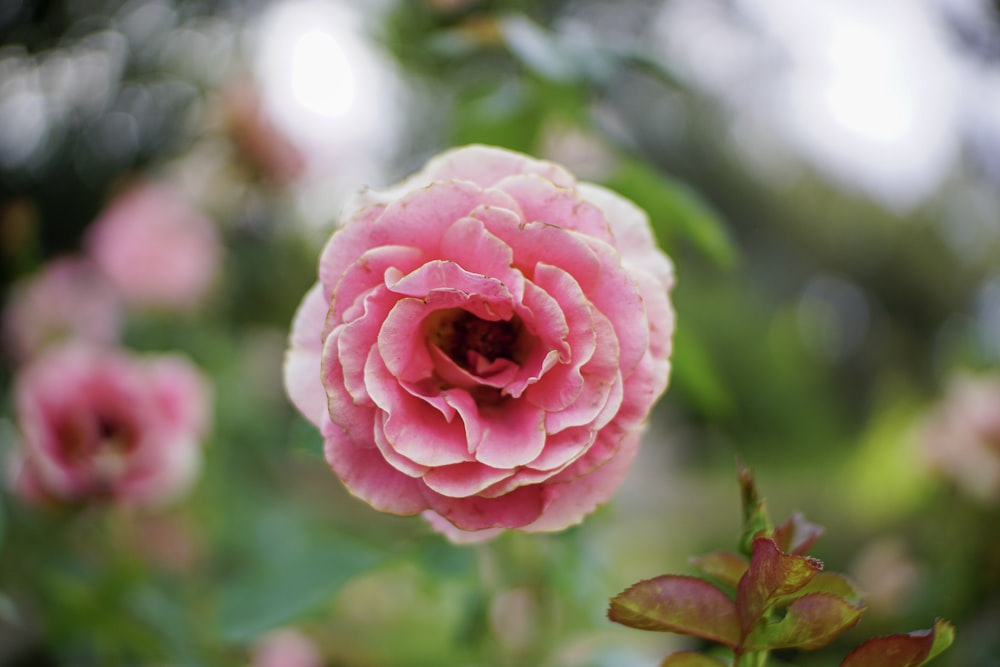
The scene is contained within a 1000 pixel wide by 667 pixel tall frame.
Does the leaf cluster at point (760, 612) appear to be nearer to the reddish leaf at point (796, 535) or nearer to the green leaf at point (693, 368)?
the reddish leaf at point (796, 535)

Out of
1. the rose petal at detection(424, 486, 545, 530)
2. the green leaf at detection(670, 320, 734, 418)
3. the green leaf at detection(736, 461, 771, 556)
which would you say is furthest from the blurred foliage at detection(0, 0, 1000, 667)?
the green leaf at detection(736, 461, 771, 556)

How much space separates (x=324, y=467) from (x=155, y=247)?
2.21 feet

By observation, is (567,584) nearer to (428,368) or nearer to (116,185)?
(428,368)

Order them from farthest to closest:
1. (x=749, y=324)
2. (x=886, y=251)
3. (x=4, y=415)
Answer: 1. (x=886, y=251)
2. (x=749, y=324)
3. (x=4, y=415)

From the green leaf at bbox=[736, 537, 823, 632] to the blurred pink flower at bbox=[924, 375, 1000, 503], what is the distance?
0.99 m

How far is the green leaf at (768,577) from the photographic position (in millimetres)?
281

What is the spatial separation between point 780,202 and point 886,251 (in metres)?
1.19

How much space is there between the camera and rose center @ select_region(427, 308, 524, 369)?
1.28 ft

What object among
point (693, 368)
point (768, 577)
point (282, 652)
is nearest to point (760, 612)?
point (768, 577)

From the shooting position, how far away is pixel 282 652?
2.69 ft

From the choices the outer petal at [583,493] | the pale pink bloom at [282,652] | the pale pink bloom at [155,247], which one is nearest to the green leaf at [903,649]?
the outer petal at [583,493]

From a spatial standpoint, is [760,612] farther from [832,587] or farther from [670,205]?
[670,205]

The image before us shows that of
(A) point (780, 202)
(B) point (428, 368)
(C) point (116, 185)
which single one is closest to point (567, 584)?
(B) point (428, 368)

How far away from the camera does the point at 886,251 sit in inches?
323
